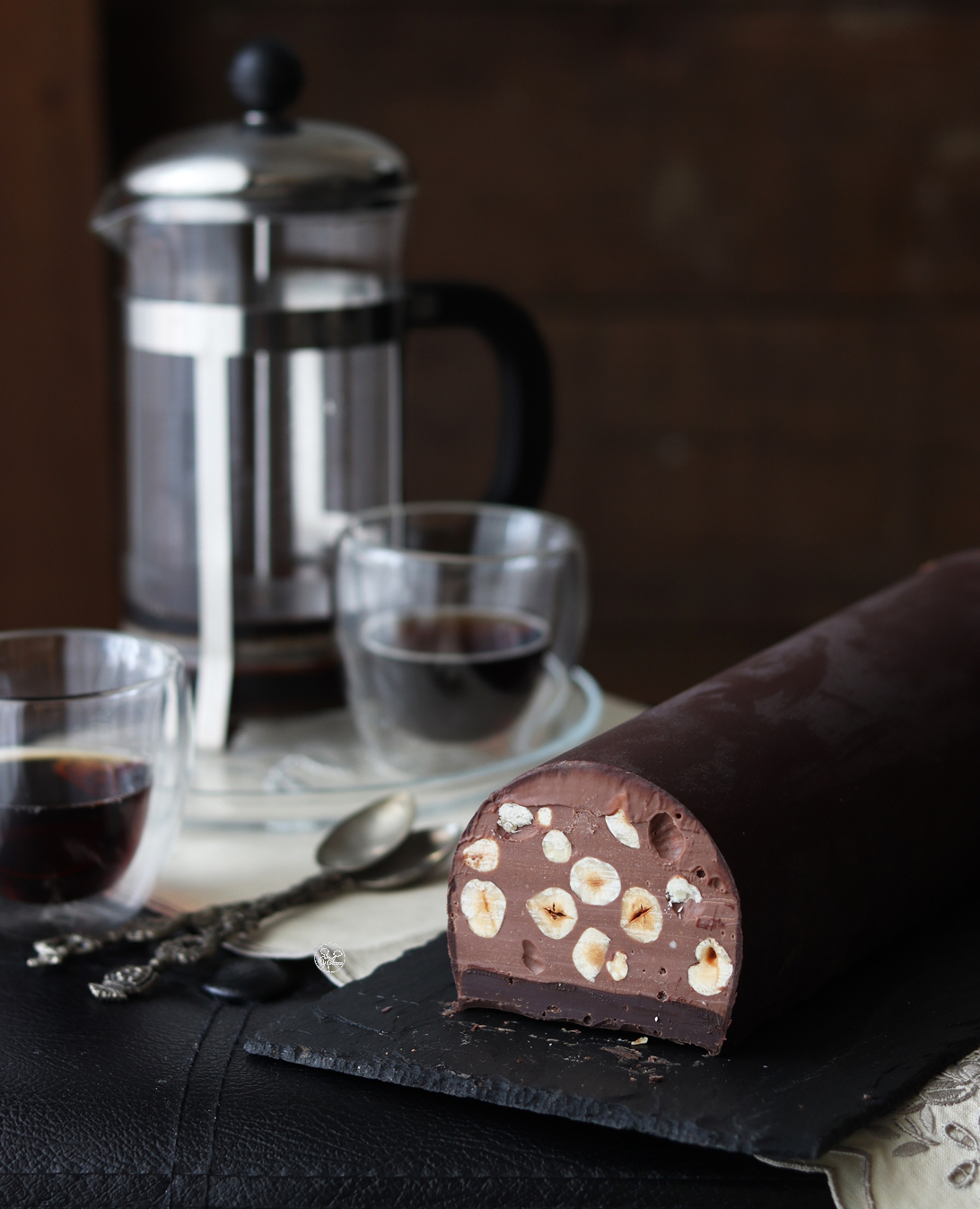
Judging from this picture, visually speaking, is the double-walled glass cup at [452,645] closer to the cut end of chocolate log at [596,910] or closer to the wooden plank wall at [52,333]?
the cut end of chocolate log at [596,910]

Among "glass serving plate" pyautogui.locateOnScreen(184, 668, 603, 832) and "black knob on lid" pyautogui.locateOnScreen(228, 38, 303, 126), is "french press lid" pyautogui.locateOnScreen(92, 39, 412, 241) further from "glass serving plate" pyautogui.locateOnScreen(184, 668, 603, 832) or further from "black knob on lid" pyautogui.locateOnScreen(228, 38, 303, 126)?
"glass serving plate" pyautogui.locateOnScreen(184, 668, 603, 832)

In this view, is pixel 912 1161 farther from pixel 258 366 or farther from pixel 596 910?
pixel 258 366

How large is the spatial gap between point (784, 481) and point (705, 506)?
10 cm

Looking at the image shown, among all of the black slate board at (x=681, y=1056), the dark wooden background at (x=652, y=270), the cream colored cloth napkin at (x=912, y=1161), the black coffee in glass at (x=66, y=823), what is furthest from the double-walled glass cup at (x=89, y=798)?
the dark wooden background at (x=652, y=270)

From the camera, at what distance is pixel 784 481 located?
73.4 inches

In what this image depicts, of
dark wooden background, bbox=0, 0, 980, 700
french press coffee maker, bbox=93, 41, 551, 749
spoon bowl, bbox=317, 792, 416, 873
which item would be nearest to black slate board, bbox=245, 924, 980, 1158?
spoon bowl, bbox=317, 792, 416, 873

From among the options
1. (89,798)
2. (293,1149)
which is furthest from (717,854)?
(89,798)

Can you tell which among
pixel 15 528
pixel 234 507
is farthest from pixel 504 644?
pixel 15 528

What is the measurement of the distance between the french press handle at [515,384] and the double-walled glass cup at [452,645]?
4.5 inches

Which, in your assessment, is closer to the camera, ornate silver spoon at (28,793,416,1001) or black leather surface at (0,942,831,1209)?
black leather surface at (0,942,831,1209)

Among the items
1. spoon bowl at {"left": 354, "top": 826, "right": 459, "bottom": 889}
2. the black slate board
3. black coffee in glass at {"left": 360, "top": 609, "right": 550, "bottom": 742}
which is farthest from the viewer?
black coffee in glass at {"left": 360, "top": 609, "right": 550, "bottom": 742}

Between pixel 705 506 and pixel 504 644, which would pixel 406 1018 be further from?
pixel 705 506

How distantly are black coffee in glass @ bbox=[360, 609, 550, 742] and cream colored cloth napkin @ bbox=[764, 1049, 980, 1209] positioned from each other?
14.2 inches

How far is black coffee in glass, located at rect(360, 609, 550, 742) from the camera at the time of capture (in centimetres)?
78
